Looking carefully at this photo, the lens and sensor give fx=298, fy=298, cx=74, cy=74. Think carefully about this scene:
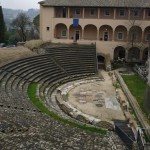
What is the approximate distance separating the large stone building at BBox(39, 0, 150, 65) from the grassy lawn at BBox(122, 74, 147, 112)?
895cm

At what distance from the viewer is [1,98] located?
2155 cm

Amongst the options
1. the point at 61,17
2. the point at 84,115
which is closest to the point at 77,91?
the point at 84,115

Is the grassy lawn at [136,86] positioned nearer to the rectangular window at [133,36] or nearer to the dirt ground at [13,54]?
the rectangular window at [133,36]

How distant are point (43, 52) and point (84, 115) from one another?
17.5m

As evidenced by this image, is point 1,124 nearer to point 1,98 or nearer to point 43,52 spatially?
point 1,98

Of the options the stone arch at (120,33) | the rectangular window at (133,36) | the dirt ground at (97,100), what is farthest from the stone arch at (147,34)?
the dirt ground at (97,100)

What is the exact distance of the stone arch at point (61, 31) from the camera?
48.9 meters

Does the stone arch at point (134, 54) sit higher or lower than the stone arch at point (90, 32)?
lower

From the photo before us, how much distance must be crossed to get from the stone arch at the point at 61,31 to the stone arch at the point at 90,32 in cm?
329

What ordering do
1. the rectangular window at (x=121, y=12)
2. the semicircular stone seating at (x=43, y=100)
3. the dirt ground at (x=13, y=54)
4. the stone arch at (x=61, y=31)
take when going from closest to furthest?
the semicircular stone seating at (x=43, y=100) → the dirt ground at (x=13, y=54) → the rectangular window at (x=121, y=12) → the stone arch at (x=61, y=31)

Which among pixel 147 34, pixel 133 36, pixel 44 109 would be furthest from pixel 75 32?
pixel 44 109

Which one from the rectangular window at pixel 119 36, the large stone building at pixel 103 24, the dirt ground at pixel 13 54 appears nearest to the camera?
the dirt ground at pixel 13 54

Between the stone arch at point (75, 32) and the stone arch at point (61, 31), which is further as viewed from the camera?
the stone arch at point (61, 31)

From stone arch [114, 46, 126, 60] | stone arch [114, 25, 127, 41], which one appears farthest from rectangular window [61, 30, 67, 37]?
stone arch [114, 46, 126, 60]
